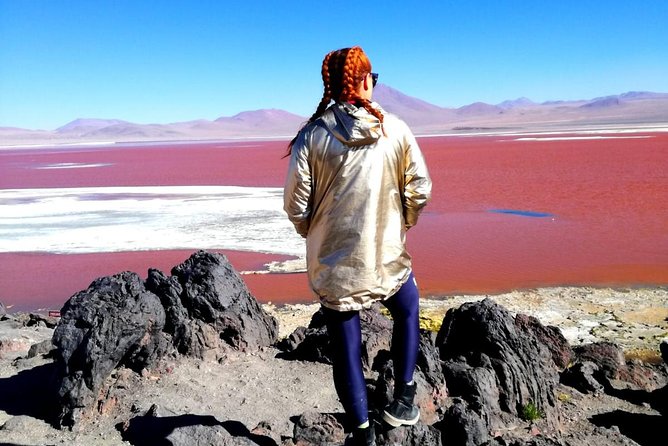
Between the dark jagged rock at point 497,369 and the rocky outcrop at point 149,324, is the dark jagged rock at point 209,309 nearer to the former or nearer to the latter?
the rocky outcrop at point 149,324

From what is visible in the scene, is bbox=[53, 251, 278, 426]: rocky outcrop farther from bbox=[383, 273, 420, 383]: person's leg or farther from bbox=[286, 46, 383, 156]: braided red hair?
bbox=[286, 46, 383, 156]: braided red hair

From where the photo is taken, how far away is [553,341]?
5.18 m

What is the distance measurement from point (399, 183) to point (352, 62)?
56 centimetres

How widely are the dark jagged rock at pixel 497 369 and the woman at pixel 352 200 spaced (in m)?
1.35

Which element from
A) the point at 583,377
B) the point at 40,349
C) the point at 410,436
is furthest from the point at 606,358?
the point at 40,349

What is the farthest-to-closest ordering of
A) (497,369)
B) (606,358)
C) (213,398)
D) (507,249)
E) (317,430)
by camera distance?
1. (507,249)
2. (606,358)
3. (497,369)
4. (213,398)
5. (317,430)

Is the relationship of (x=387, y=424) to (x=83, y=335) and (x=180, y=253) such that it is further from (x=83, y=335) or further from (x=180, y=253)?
(x=180, y=253)

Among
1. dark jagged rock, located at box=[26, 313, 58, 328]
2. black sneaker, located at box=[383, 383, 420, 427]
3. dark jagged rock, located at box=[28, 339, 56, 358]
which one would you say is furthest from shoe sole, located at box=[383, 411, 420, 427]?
dark jagged rock, located at box=[26, 313, 58, 328]

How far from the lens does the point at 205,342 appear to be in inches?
181

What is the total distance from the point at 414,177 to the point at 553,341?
10.0ft

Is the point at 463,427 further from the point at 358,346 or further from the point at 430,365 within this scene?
the point at 358,346

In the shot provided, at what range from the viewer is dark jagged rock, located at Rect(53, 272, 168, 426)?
390cm

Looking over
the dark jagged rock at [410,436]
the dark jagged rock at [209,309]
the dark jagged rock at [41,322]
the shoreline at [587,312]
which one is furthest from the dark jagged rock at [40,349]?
the dark jagged rock at [410,436]

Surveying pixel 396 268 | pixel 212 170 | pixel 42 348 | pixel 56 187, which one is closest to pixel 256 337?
pixel 42 348
